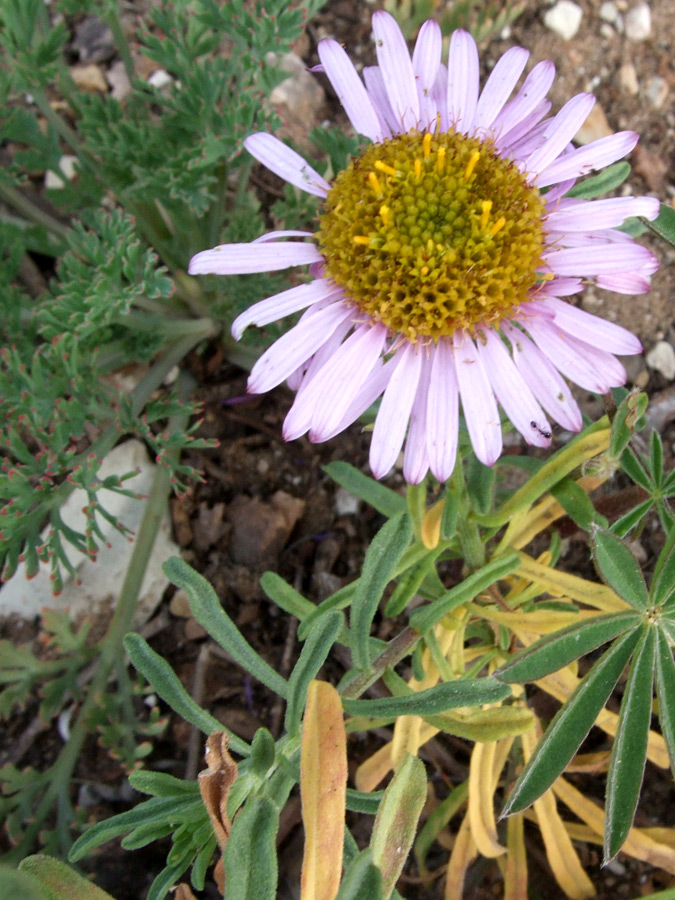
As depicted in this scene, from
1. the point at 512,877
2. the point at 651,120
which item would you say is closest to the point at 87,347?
the point at 512,877

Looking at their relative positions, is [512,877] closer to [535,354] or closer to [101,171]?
[535,354]

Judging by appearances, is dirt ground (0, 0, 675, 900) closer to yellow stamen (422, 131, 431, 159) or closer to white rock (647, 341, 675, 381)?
white rock (647, 341, 675, 381)

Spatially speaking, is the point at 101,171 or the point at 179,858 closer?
the point at 179,858

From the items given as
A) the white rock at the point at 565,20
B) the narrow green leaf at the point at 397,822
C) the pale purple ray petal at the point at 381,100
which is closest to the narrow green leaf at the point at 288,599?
the narrow green leaf at the point at 397,822

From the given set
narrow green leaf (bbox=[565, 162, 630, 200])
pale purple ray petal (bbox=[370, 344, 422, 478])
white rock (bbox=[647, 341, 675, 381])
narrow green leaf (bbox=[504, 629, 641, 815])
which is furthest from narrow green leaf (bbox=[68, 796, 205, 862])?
white rock (bbox=[647, 341, 675, 381])

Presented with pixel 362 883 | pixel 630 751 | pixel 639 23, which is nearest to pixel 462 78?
pixel 630 751

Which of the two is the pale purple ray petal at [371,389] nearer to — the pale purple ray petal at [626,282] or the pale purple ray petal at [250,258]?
the pale purple ray petal at [250,258]
